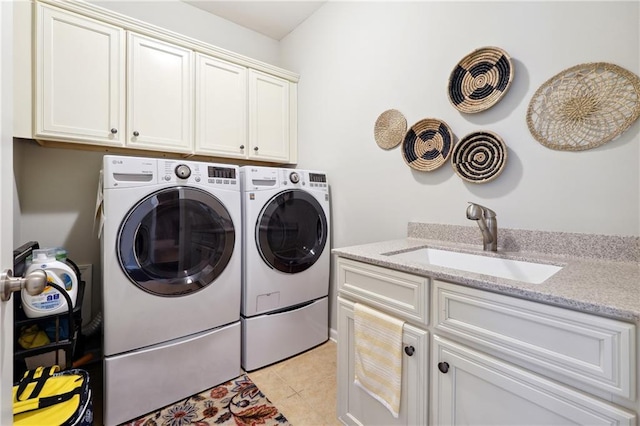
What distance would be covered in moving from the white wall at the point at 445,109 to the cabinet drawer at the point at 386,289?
2.17 feet

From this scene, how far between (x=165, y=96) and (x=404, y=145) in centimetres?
160

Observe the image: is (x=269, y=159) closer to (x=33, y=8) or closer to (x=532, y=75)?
(x=33, y=8)

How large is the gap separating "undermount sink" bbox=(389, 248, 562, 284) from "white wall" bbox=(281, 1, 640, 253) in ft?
0.74

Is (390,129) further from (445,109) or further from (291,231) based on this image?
(291,231)

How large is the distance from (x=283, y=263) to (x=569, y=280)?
153 cm

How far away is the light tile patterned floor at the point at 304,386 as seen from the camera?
5.10ft

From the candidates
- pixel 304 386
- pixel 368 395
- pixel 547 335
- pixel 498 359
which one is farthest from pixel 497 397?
pixel 304 386

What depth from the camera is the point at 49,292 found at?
4.46ft

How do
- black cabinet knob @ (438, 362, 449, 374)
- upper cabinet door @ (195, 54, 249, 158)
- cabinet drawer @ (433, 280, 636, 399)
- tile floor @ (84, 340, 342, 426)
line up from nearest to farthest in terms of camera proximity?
cabinet drawer @ (433, 280, 636, 399) < black cabinet knob @ (438, 362, 449, 374) < tile floor @ (84, 340, 342, 426) < upper cabinet door @ (195, 54, 249, 158)

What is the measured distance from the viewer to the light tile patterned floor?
1.55m

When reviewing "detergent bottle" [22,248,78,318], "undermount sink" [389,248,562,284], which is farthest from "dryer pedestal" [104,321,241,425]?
"undermount sink" [389,248,562,284]

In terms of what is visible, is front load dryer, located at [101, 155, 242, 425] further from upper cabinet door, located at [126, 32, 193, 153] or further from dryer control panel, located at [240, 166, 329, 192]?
upper cabinet door, located at [126, 32, 193, 153]

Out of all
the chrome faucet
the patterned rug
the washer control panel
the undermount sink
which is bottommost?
the patterned rug

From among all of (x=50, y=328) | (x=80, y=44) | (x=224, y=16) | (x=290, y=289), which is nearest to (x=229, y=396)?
(x=290, y=289)
